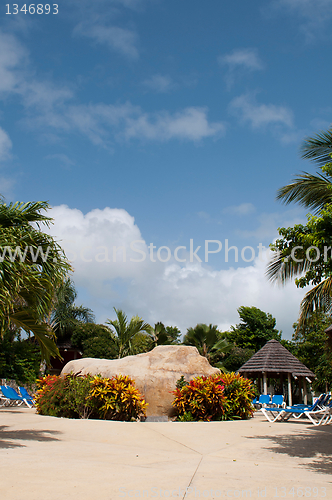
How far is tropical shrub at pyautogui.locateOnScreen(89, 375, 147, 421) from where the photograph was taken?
11992mm

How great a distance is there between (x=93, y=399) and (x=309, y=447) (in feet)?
21.2

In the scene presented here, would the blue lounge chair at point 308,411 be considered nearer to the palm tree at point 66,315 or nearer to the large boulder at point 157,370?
the large boulder at point 157,370

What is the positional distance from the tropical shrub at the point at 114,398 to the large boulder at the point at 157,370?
4.28ft

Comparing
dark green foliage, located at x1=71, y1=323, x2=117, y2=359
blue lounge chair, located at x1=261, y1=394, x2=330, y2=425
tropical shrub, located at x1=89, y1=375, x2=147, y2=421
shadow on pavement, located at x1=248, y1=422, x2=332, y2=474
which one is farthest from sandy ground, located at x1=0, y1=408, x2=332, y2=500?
dark green foliage, located at x1=71, y1=323, x2=117, y2=359

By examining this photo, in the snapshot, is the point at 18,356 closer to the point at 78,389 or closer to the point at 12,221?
the point at 78,389

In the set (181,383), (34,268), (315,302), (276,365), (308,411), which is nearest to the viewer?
(34,268)

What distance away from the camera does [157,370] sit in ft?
46.5

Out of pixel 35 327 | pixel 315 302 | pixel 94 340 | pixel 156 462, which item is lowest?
pixel 156 462

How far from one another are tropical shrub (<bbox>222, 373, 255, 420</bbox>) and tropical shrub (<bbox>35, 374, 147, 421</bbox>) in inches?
111

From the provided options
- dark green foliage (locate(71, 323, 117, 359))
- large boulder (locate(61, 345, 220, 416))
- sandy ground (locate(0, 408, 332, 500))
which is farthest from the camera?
dark green foliage (locate(71, 323, 117, 359))

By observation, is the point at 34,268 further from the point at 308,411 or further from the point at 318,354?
the point at 318,354

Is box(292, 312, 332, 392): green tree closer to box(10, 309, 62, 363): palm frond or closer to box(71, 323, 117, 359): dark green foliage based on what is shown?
box(71, 323, 117, 359): dark green foliage

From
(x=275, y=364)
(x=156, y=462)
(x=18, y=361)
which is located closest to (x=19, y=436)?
(x=156, y=462)

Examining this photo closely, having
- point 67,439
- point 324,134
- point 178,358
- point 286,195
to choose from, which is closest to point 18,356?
point 178,358
